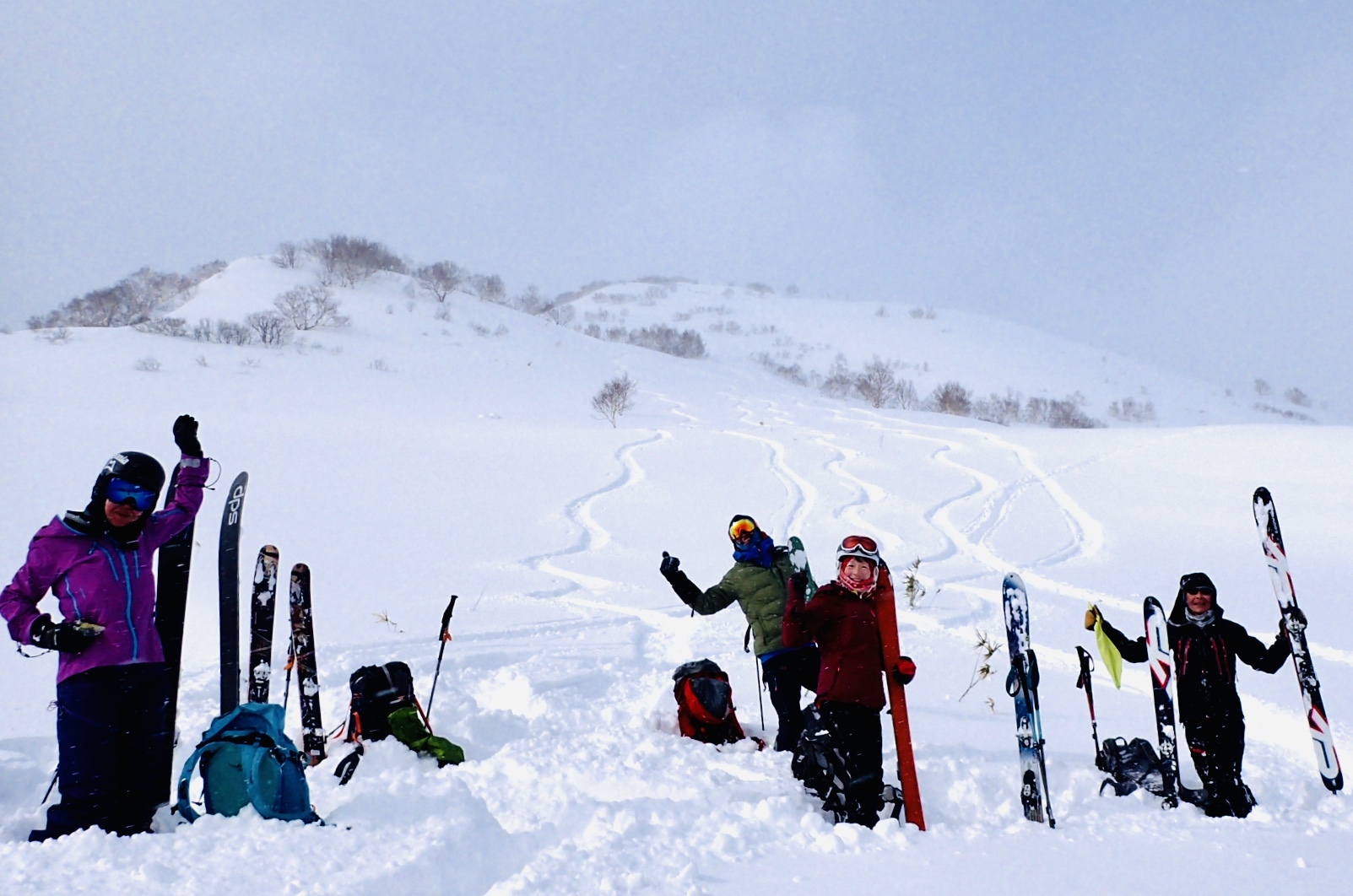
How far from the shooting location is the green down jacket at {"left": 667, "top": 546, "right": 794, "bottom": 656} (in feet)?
16.8

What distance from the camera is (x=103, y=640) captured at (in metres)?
3.42

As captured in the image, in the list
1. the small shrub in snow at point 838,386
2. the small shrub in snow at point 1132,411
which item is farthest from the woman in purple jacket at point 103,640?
the small shrub in snow at point 1132,411

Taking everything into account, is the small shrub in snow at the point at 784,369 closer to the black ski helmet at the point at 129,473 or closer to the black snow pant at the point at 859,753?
the black snow pant at the point at 859,753

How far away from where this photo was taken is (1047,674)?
6703mm

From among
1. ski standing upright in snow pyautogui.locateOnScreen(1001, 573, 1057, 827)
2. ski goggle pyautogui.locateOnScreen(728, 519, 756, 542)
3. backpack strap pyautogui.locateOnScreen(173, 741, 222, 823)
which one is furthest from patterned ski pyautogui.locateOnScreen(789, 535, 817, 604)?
backpack strap pyautogui.locateOnScreen(173, 741, 222, 823)

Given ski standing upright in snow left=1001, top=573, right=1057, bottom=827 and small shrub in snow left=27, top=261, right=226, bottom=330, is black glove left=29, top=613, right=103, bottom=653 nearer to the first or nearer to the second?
ski standing upright in snow left=1001, top=573, right=1057, bottom=827

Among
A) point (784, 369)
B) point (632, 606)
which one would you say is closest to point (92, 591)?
point (632, 606)

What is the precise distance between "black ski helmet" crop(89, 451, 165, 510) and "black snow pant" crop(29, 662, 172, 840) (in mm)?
774

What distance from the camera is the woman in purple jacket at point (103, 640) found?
132 inches

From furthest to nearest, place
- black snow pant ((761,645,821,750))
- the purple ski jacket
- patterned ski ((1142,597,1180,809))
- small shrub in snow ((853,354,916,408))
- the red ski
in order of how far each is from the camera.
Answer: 1. small shrub in snow ((853,354,916,408))
2. black snow pant ((761,645,821,750))
3. patterned ski ((1142,597,1180,809))
4. the red ski
5. the purple ski jacket

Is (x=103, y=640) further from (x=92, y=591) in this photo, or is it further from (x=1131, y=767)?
(x=1131, y=767)

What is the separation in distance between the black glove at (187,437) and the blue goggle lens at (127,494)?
0.73 meters

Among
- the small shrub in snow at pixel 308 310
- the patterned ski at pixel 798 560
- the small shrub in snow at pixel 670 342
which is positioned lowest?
the patterned ski at pixel 798 560

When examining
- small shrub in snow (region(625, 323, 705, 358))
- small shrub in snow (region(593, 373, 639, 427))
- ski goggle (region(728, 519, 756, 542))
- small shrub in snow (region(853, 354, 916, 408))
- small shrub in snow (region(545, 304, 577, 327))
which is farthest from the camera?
small shrub in snow (region(545, 304, 577, 327))
